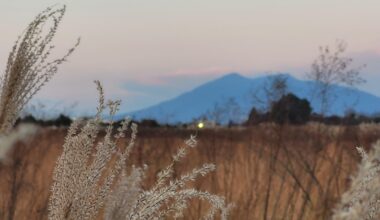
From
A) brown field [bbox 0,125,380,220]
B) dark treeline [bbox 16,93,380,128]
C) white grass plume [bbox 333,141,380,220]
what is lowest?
brown field [bbox 0,125,380,220]

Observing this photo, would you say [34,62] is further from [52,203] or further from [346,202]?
[346,202]

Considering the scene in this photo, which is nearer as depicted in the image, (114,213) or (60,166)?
(114,213)

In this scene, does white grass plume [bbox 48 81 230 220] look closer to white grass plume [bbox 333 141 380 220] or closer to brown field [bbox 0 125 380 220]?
white grass plume [bbox 333 141 380 220]

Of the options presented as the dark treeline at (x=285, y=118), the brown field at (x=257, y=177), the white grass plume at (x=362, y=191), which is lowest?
the brown field at (x=257, y=177)

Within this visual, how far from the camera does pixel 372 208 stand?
1.23 meters

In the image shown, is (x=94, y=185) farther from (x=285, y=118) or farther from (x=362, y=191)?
(x=285, y=118)

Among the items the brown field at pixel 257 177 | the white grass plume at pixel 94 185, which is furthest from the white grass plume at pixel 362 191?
the brown field at pixel 257 177

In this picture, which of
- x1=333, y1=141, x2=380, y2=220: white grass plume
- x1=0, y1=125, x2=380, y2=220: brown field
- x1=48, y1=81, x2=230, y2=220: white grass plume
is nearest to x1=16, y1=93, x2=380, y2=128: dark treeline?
x1=0, y1=125, x2=380, y2=220: brown field

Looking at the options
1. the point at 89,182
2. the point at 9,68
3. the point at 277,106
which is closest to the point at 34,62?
the point at 9,68

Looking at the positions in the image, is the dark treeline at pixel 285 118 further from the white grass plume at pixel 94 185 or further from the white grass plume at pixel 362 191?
the white grass plume at pixel 362 191

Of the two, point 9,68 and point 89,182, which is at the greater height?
point 9,68

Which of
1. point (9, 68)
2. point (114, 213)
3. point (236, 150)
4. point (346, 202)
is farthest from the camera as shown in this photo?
point (236, 150)

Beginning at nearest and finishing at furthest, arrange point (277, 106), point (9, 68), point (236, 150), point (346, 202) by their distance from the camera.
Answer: point (346, 202) → point (9, 68) → point (277, 106) → point (236, 150)

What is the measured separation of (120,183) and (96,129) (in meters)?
0.29
